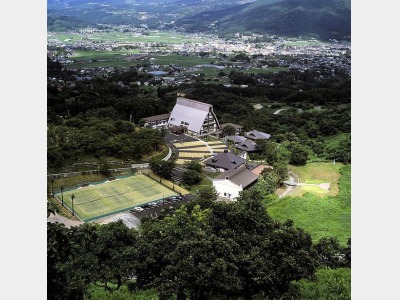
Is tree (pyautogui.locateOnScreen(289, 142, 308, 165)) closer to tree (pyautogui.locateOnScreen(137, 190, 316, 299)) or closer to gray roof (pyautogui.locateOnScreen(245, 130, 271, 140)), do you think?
gray roof (pyautogui.locateOnScreen(245, 130, 271, 140))

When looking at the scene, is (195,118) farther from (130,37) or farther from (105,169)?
(130,37)

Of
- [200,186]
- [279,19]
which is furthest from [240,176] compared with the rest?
[279,19]

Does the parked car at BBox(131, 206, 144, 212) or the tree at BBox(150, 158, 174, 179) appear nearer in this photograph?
the parked car at BBox(131, 206, 144, 212)

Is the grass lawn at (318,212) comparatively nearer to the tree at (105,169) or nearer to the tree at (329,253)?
the tree at (329,253)

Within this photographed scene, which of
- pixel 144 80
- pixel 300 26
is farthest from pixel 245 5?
pixel 144 80

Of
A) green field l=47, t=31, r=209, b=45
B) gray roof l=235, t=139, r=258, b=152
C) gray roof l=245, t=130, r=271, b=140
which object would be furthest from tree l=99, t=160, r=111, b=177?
green field l=47, t=31, r=209, b=45

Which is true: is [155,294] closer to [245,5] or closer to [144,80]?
[144,80]
